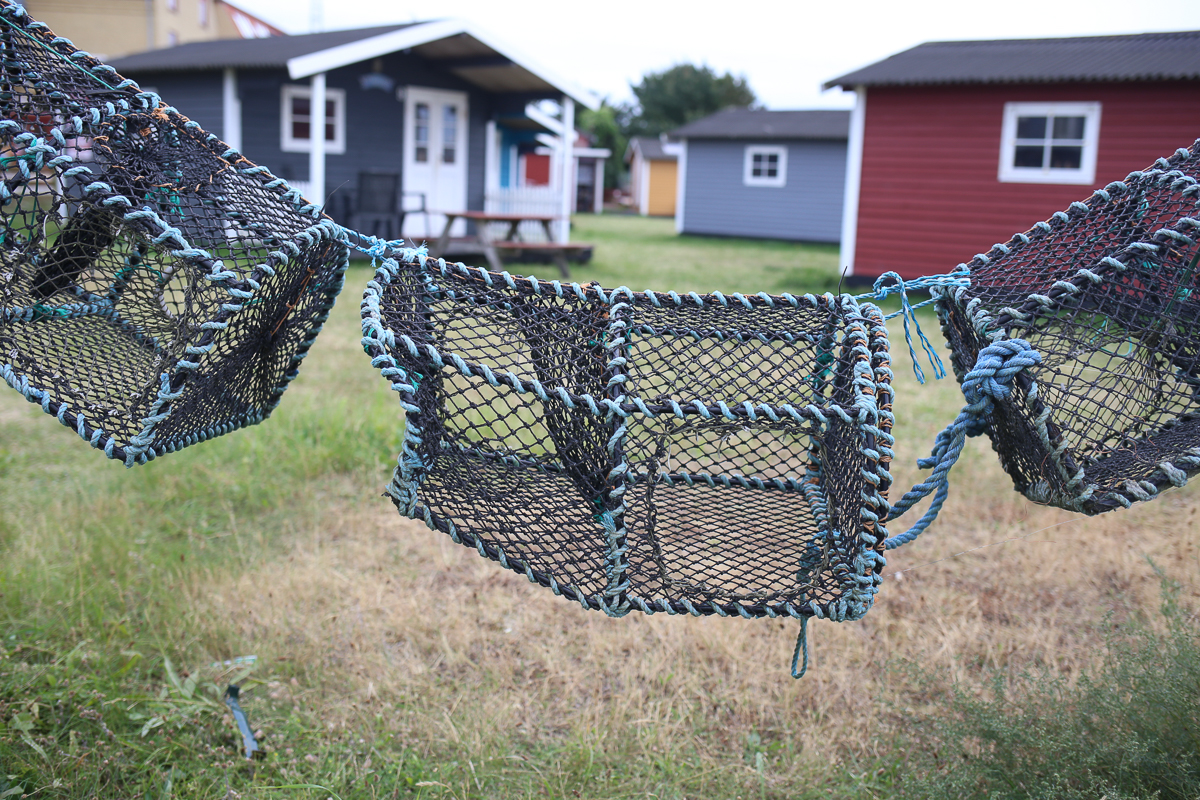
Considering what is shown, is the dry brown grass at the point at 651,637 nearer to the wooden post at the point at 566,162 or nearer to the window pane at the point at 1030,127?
the window pane at the point at 1030,127

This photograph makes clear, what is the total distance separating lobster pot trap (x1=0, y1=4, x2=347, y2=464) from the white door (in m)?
12.1

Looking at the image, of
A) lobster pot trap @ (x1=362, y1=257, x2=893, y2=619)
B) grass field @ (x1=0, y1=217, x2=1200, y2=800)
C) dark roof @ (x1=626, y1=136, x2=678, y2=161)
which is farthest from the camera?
dark roof @ (x1=626, y1=136, x2=678, y2=161)

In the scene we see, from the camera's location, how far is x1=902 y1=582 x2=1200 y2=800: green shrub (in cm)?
195

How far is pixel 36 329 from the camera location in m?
1.91

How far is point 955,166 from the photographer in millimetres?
11633

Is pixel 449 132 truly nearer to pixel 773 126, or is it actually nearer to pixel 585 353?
pixel 773 126

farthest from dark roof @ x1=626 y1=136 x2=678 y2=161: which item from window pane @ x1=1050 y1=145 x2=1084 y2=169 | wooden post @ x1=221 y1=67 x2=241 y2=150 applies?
window pane @ x1=1050 y1=145 x2=1084 y2=169

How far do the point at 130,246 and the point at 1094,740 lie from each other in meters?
2.45

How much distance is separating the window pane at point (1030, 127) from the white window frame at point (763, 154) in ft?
34.8

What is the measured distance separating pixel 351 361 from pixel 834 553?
5.52 meters

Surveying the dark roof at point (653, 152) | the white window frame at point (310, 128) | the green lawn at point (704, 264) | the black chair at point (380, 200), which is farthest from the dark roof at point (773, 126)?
the dark roof at point (653, 152)

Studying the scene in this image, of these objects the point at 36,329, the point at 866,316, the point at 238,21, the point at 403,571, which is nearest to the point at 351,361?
the point at 403,571

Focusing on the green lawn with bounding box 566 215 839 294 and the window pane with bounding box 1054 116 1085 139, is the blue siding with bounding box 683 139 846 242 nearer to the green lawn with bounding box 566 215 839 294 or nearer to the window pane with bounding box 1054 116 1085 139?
the green lawn with bounding box 566 215 839 294

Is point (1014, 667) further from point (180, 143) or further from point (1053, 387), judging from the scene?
point (180, 143)
